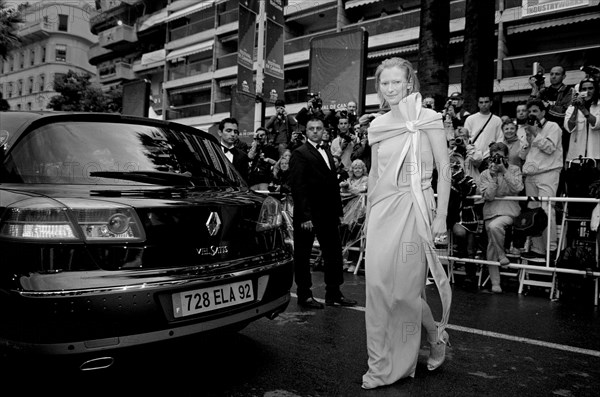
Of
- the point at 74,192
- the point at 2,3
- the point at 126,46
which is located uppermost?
the point at 126,46

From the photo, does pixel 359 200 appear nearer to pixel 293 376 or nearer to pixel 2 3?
pixel 293 376

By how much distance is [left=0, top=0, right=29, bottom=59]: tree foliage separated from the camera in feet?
82.8

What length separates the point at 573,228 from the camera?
6180 mm

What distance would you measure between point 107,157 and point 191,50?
129ft

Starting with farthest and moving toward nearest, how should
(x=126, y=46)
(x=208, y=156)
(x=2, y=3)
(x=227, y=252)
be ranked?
1. (x=126, y=46)
2. (x=2, y=3)
3. (x=208, y=156)
4. (x=227, y=252)

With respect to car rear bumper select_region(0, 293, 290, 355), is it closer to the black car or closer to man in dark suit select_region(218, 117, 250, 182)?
the black car

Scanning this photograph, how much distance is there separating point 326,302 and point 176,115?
1497 inches

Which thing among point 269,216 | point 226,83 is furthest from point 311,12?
point 269,216

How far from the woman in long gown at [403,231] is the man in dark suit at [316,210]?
2015 mm

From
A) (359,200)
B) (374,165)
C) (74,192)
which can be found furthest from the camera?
(359,200)

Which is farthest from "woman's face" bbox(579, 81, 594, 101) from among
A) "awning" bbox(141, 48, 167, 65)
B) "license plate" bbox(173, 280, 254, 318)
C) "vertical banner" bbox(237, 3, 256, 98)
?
"awning" bbox(141, 48, 167, 65)

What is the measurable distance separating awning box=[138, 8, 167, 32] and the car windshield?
43.8 meters

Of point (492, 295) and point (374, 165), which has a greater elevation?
point (374, 165)

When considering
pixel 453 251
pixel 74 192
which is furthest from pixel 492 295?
pixel 74 192
